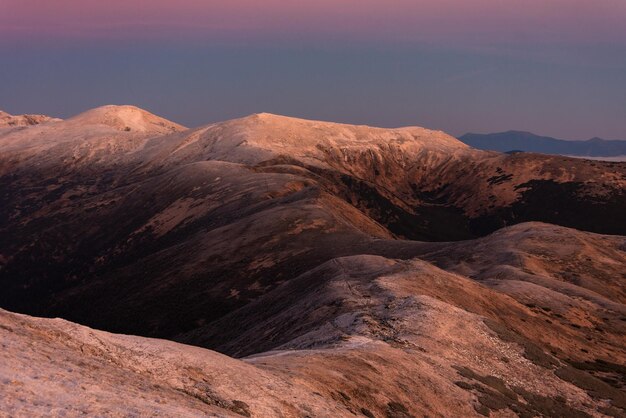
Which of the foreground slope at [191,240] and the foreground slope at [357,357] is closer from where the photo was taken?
the foreground slope at [357,357]

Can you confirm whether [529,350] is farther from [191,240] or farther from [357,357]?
[191,240]

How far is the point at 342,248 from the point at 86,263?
75.5 meters

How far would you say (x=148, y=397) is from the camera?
2150 cm

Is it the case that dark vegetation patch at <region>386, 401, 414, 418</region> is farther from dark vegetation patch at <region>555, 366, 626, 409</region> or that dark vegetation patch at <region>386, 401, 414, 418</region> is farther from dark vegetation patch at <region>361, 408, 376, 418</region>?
dark vegetation patch at <region>555, 366, 626, 409</region>

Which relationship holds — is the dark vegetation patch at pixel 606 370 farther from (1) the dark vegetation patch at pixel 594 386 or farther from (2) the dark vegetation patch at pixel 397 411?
(2) the dark vegetation patch at pixel 397 411

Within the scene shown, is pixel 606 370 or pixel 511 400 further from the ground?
pixel 511 400

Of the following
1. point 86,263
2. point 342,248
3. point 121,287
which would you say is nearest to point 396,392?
point 342,248

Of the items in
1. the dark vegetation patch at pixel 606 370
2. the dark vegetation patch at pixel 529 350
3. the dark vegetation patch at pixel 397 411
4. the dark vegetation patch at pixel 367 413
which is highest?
the dark vegetation patch at pixel 367 413

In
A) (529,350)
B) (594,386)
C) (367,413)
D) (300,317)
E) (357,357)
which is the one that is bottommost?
(300,317)

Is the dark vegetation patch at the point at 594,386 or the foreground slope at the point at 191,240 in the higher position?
the dark vegetation patch at the point at 594,386

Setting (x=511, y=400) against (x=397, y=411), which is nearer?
(x=397, y=411)

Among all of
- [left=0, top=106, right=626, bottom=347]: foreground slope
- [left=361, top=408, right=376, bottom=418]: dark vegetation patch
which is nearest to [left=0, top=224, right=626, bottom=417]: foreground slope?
[left=361, top=408, right=376, bottom=418]: dark vegetation patch

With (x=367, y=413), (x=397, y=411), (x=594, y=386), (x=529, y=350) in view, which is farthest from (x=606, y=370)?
(x=367, y=413)

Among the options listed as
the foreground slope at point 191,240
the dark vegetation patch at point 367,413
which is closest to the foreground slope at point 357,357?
the dark vegetation patch at point 367,413
